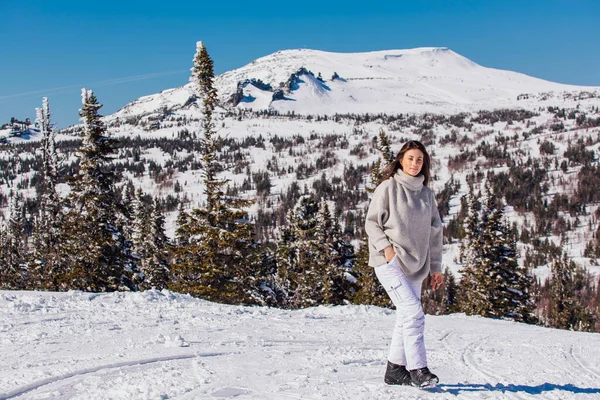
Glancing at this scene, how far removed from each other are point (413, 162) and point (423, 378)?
217 centimetres

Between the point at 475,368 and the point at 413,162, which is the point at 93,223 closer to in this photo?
the point at 475,368

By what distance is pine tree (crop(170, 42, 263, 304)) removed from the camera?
21.8 meters

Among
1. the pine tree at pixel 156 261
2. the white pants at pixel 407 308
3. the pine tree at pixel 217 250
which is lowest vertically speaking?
the pine tree at pixel 156 261

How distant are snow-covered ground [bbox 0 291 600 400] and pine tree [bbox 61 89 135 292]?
44.5 ft

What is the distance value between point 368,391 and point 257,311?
18.4ft

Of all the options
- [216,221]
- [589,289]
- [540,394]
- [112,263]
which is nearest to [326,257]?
[216,221]

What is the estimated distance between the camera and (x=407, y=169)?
4832 mm

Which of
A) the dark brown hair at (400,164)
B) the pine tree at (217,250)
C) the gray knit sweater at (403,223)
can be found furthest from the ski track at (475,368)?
the pine tree at (217,250)

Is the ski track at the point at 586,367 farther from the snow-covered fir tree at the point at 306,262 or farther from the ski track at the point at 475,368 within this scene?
the snow-covered fir tree at the point at 306,262

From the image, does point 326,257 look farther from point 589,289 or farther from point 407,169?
point 589,289

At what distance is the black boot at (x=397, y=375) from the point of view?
480 centimetres

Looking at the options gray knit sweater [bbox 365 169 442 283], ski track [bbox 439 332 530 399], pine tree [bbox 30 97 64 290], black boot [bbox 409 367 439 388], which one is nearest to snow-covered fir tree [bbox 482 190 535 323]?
ski track [bbox 439 332 530 399]

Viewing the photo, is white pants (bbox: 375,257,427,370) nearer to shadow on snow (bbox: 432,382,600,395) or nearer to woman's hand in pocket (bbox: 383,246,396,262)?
woman's hand in pocket (bbox: 383,246,396,262)

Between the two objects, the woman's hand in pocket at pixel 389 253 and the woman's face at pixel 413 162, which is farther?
the woman's face at pixel 413 162
